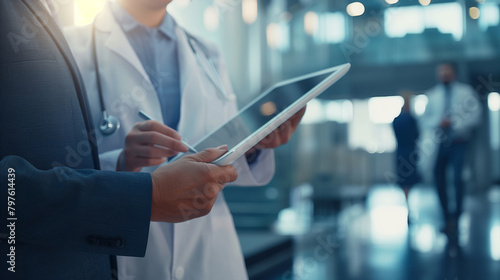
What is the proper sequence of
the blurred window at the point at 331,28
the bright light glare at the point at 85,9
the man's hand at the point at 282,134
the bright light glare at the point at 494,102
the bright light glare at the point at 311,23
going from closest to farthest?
the man's hand at the point at 282,134
the bright light glare at the point at 85,9
the bright light glare at the point at 311,23
the blurred window at the point at 331,28
the bright light glare at the point at 494,102

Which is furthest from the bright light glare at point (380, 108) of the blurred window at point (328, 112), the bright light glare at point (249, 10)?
the bright light glare at point (249, 10)

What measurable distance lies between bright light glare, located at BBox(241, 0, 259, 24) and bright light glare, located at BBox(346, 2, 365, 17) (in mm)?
3918

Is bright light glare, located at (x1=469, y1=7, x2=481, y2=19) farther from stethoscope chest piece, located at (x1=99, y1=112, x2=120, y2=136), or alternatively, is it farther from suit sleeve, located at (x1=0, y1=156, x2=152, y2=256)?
suit sleeve, located at (x1=0, y1=156, x2=152, y2=256)

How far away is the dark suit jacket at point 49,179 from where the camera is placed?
636mm

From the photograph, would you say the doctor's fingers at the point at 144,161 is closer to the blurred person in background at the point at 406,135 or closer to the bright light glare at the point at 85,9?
the bright light glare at the point at 85,9

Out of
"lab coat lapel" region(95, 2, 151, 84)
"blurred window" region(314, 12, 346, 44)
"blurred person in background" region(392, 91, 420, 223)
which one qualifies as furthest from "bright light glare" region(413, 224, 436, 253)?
"blurred window" region(314, 12, 346, 44)

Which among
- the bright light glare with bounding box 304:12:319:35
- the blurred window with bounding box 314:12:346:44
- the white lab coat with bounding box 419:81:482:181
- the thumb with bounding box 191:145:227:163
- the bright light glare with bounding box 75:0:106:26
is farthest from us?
the blurred window with bounding box 314:12:346:44

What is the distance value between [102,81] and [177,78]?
0.20 meters

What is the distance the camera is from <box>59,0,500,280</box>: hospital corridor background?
151 inches

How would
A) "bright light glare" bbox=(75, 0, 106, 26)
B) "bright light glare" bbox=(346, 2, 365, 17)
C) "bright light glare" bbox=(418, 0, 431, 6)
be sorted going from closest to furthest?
"bright light glare" bbox=(75, 0, 106, 26) < "bright light glare" bbox=(346, 2, 365, 17) < "bright light glare" bbox=(418, 0, 431, 6)

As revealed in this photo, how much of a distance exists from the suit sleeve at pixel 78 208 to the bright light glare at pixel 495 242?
364 cm

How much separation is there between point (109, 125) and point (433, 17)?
11.0 metres

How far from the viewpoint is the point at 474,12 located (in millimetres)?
10617

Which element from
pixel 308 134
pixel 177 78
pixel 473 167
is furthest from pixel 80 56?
pixel 473 167
